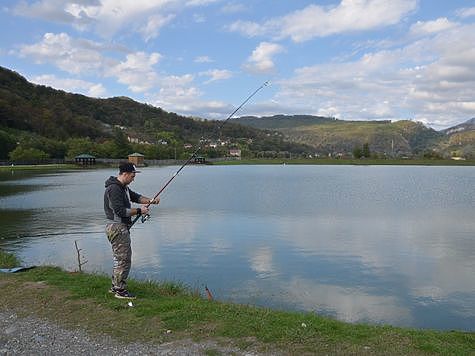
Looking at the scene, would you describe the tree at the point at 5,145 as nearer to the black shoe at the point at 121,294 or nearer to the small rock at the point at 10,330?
the black shoe at the point at 121,294

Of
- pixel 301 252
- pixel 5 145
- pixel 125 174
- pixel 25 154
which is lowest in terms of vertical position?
pixel 301 252

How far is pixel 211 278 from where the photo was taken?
40.8 feet

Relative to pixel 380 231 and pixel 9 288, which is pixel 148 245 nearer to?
pixel 9 288

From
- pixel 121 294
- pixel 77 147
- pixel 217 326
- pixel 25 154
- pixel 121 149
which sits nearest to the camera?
pixel 217 326

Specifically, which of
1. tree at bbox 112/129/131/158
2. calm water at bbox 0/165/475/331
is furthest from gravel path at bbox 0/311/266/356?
tree at bbox 112/129/131/158

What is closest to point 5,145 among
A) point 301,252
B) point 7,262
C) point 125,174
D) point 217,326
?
point 7,262

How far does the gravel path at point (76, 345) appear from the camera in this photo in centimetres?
552

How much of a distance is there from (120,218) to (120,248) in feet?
1.64

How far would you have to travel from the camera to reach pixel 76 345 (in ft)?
18.8

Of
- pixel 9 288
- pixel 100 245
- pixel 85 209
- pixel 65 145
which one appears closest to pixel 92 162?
pixel 65 145

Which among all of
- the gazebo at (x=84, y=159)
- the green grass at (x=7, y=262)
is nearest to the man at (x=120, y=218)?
the green grass at (x=7, y=262)

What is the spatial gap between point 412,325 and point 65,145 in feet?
461

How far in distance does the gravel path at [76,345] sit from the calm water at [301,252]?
4.61m

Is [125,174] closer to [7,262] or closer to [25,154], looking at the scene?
[7,262]
